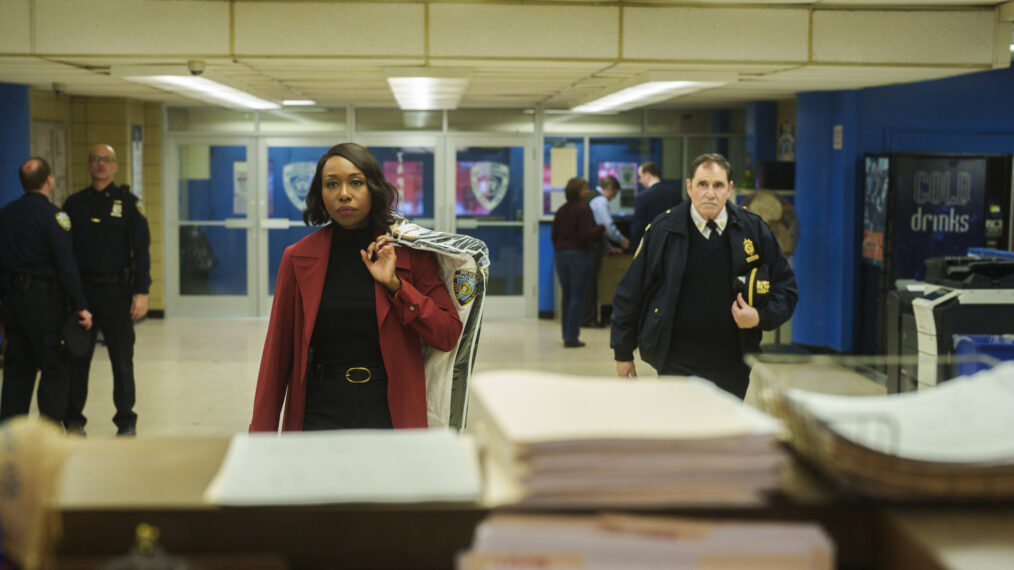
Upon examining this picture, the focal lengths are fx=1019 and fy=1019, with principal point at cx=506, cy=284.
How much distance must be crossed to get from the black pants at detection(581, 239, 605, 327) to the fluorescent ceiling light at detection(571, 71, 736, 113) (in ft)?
4.95

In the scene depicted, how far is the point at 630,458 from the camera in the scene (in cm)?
119

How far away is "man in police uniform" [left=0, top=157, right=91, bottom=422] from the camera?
548 centimetres

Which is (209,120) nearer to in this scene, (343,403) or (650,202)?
(650,202)

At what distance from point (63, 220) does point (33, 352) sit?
77 cm

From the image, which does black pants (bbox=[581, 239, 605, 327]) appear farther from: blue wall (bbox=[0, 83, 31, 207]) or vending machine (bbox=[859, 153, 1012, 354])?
blue wall (bbox=[0, 83, 31, 207])

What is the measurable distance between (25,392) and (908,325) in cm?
511

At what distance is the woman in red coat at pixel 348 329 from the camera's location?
2.91m

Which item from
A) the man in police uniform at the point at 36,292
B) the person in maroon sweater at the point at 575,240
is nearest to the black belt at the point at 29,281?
the man in police uniform at the point at 36,292

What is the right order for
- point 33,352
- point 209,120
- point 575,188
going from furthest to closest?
1. point 209,120
2. point 575,188
3. point 33,352

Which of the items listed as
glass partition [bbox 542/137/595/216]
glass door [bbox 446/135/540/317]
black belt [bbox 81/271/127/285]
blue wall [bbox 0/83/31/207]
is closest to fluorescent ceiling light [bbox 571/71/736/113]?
glass partition [bbox 542/137/595/216]

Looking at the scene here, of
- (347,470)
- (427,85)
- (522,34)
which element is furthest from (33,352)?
(347,470)

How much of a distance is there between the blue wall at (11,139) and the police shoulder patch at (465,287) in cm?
652

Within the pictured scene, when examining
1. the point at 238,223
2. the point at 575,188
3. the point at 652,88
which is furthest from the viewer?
the point at 238,223

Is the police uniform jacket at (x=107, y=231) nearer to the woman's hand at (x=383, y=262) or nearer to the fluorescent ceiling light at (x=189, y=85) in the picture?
the fluorescent ceiling light at (x=189, y=85)
